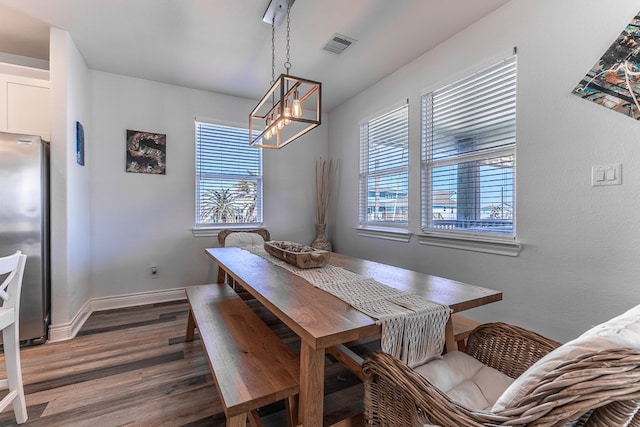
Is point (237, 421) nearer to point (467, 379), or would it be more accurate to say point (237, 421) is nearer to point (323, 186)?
point (467, 379)

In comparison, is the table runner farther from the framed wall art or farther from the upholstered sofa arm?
the framed wall art

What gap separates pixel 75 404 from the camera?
1585mm

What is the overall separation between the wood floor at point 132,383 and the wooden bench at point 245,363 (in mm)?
412

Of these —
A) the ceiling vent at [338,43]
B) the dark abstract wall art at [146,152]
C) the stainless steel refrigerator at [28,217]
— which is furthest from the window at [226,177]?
the ceiling vent at [338,43]

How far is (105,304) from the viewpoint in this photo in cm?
307

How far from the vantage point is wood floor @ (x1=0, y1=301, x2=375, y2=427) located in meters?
1.49

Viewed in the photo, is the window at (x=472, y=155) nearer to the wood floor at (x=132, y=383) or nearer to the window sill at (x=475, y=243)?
the window sill at (x=475, y=243)

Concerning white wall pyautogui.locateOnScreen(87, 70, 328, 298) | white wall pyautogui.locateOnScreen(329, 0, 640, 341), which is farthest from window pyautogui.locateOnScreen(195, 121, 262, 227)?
white wall pyautogui.locateOnScreen(329, 0, 640, 341)

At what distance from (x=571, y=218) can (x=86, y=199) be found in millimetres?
4180

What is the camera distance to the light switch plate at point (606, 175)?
1.59m

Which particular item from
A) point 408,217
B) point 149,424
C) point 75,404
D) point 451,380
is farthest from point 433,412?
point 408,217

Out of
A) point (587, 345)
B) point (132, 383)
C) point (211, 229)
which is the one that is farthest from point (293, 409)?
point (211, 229)

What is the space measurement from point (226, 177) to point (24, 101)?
6.28 ft

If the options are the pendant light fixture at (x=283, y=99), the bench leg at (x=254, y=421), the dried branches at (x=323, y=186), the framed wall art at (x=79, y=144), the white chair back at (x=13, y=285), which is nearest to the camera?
the bench leg at (x=254, y=421)
